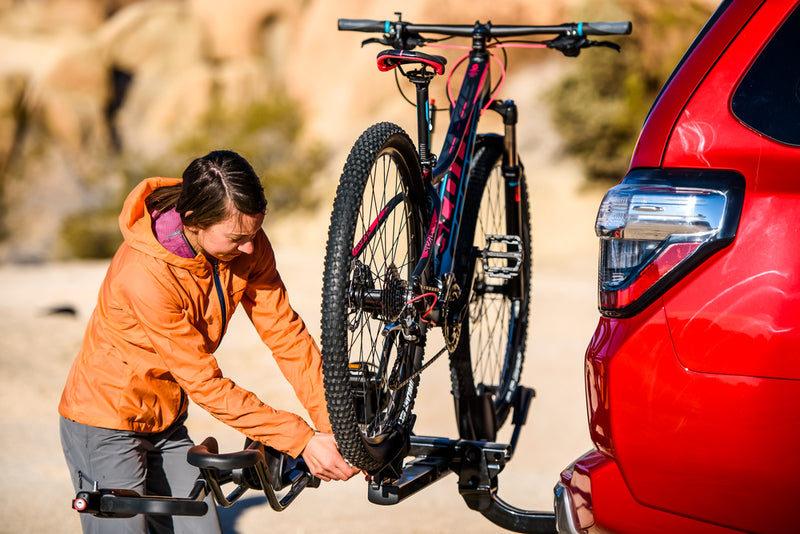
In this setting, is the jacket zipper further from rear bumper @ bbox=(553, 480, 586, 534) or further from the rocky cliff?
the rocky cliff

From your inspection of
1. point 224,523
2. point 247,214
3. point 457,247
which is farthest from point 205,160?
point 224,523

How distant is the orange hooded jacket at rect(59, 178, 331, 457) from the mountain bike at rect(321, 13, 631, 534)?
9.1 inches

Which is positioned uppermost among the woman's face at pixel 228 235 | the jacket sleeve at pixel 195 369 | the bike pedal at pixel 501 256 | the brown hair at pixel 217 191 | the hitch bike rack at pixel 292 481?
the brown hair at pixel 217 191

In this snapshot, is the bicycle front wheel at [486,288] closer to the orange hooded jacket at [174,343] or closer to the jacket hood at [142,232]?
the orange hooded jacket at [174,343]

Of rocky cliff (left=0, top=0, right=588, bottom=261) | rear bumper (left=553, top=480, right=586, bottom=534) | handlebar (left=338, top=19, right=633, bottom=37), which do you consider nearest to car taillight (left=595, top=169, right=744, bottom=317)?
rear bumper (left=553, top=480, right=586, bottom=534)

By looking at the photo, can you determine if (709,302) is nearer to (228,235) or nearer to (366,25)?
(228,235)

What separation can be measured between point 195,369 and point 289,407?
406cm

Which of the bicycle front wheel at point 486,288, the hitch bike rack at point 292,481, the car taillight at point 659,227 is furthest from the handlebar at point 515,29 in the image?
the hitch bike rack at point 292,481

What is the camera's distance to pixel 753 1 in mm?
2109

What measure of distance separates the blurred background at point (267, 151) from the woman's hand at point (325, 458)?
155 cm

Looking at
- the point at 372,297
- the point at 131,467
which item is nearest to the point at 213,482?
the point at 131,467

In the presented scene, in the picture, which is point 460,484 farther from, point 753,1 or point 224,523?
point 753,1

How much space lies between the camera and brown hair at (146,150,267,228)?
2.58m

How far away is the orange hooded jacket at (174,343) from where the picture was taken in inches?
104
